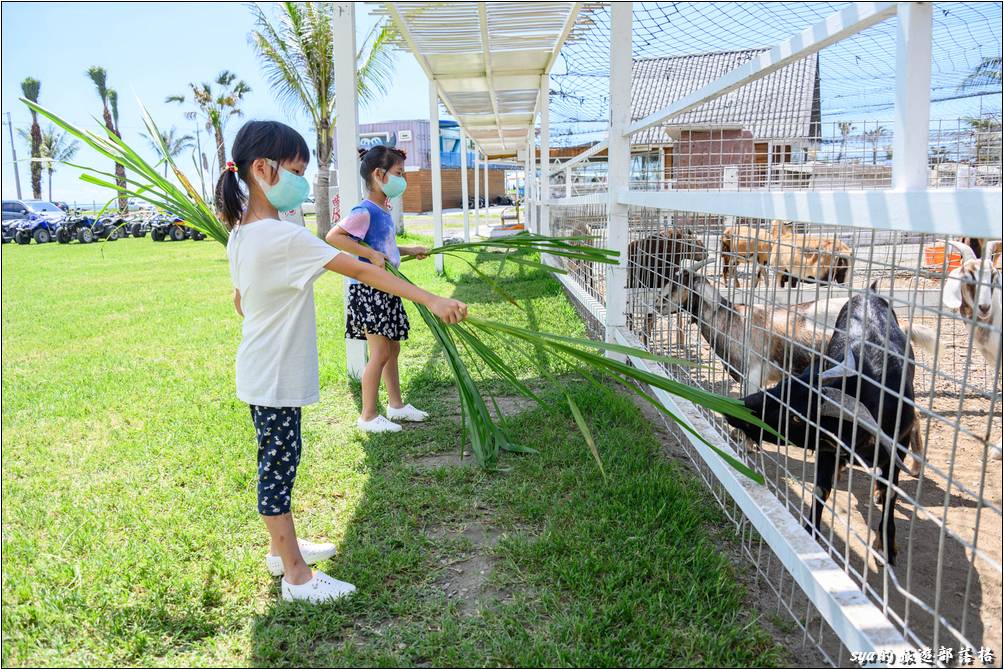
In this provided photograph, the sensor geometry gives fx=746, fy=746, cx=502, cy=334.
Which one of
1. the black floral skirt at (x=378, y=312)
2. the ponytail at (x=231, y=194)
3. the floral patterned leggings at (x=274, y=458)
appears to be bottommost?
the floral patterned leggings at (x=274, y=458)

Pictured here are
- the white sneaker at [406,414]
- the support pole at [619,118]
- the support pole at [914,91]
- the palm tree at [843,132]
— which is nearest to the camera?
the support pole at [914,91]

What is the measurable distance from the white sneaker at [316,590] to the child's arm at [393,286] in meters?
1.08

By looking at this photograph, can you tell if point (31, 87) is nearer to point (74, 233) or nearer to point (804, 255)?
point (74, 233)

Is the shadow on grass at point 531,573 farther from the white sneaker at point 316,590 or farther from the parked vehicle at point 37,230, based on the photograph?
the parked vehicle at point 37,230

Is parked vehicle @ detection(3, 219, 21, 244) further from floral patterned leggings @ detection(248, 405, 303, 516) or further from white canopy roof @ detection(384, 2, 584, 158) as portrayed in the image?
floral patterned leggings @ detection(248, 405, 303, 516)

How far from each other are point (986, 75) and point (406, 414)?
276 inches

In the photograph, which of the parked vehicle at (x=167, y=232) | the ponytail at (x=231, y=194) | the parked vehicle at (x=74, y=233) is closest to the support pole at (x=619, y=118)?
the ponytail at (x=231, y=194)

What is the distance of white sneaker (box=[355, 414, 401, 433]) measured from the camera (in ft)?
14.2

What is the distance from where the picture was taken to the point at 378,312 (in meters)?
4.28

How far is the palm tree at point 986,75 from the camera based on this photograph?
7047 millimetres

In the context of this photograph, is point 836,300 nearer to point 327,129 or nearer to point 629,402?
point 629,402

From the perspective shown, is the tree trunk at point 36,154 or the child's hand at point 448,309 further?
the tree trunk at point 36,154

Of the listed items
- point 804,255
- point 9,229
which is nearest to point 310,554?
point 804,255

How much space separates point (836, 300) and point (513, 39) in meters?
4.19
